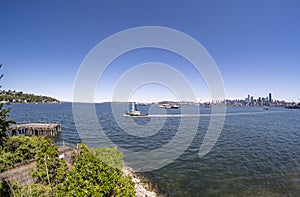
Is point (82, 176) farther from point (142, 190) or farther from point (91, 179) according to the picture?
point (142, 190)

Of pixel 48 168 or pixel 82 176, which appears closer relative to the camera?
pixel 82 176

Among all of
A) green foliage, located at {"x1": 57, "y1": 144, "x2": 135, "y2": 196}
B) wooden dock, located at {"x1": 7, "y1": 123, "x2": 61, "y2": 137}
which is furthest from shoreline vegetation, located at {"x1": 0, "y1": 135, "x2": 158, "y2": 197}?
wooden dock, located at {"x1": 7, "y1": 123, "x2": 61, "y2": 137}

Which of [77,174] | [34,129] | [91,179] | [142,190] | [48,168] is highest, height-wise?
[77,174]

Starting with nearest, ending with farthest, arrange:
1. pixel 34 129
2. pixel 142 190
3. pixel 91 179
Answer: pixel 91 179
pixel 142 190
pixel 34 129

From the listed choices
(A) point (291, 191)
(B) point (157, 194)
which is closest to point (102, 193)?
(B) point (157, 194)

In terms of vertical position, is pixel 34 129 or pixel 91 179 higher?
pixel 91 179

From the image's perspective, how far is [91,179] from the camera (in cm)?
774

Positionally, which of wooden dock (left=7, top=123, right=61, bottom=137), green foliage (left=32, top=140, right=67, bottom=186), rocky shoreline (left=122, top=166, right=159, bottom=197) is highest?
green foliage (left=32, top=140, right=67, bottom=186)

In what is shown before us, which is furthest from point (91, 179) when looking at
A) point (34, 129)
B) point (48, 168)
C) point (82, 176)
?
point (34, 129)

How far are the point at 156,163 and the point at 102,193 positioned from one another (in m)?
15.6

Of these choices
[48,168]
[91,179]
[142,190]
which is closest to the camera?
[91,179]

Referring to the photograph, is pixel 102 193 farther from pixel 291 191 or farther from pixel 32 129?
pixel 32 129

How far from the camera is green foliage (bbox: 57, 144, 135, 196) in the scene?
762cm

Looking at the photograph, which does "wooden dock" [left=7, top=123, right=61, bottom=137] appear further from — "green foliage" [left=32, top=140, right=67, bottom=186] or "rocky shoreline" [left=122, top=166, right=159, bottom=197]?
"green foliage" [left=32, top=140, right=67, bottom=186]
